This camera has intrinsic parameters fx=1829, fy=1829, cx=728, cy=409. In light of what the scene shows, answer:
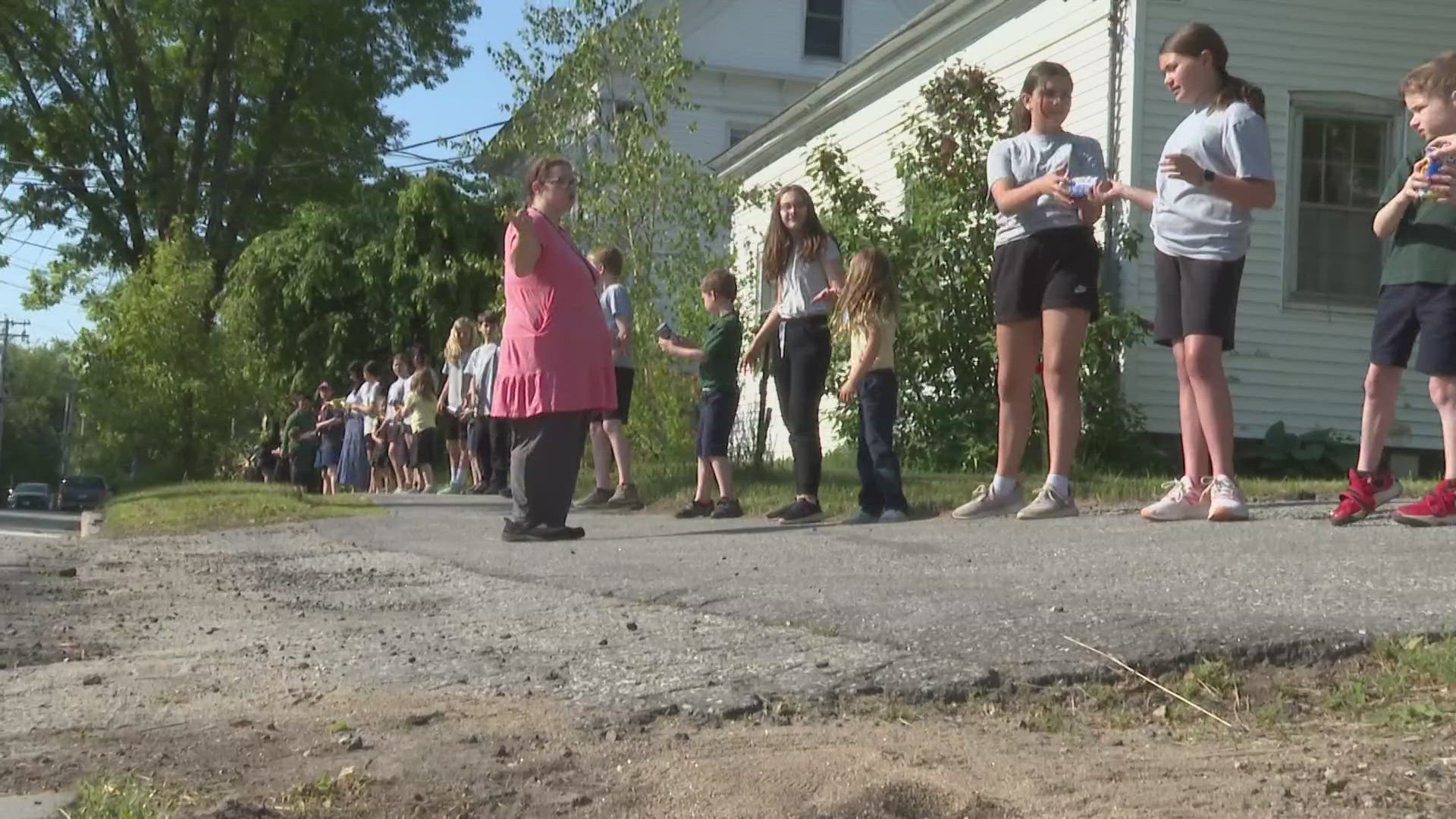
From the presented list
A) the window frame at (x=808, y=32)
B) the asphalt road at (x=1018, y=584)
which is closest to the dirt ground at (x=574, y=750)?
the asphalt road at (x=1018, y=584)

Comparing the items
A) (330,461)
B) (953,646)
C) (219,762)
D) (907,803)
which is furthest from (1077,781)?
(330,461)

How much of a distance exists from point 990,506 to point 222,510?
687 centimetres

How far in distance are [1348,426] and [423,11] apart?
30.0m

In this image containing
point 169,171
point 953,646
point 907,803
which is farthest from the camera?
point 169,171

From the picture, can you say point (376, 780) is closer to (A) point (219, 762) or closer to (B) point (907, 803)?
(A) point (219, 762)

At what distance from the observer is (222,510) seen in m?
13.1

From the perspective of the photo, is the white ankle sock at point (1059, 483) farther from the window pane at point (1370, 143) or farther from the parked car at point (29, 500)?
the parked car at point (29, 500)

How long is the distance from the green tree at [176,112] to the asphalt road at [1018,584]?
102 ft

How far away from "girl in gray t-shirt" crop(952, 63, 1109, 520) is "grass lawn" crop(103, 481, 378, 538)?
228 inches

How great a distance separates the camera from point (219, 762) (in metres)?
3.77

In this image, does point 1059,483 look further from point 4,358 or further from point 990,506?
point 4,358

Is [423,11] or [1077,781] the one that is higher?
[423,11]

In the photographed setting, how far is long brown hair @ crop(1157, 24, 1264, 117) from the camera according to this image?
24.0 feet

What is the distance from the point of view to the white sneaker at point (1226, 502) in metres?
7.44
